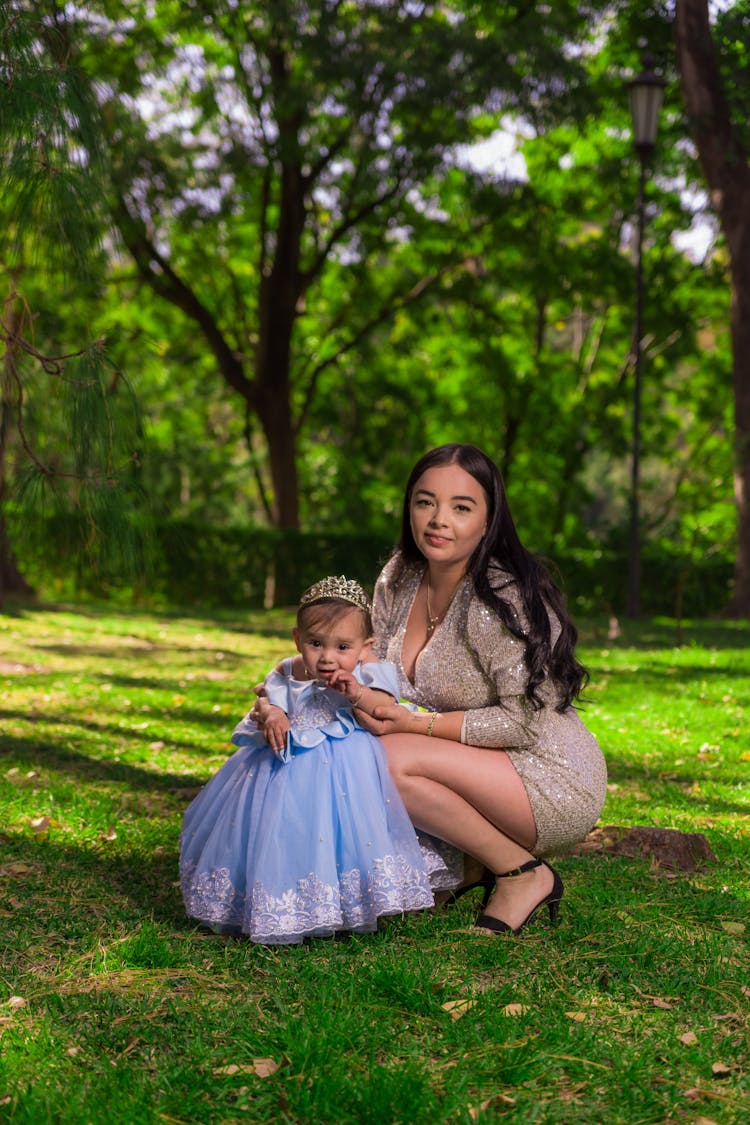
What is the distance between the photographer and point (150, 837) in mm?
4480

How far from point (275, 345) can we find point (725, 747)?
1171 cm

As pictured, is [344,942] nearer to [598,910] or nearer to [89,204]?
[598,910]

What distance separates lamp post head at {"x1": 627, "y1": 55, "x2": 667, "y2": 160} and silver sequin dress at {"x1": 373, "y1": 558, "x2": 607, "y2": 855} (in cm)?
985

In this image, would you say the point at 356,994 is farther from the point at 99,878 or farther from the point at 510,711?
the point at 99,878

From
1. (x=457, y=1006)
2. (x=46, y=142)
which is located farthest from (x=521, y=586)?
(x=46, y=142)

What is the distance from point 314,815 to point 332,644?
48 cm

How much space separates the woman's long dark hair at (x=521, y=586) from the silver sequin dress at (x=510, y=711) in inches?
1.1

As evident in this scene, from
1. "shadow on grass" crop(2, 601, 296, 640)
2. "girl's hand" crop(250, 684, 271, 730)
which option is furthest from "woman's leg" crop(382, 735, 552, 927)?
"shadow on grass" crop(2, 601, 296, 640)

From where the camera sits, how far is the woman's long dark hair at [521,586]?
3.42 metres

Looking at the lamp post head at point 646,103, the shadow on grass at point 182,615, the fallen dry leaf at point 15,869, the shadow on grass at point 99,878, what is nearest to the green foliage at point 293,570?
the shadow on grass at point 182,615

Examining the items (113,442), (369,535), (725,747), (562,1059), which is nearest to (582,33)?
(369,535)

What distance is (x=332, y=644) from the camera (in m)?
3.38

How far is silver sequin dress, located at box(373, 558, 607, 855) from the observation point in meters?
3.43

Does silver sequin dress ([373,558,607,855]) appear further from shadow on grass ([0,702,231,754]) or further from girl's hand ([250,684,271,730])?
shadow on grass ([0,702,231,754])
